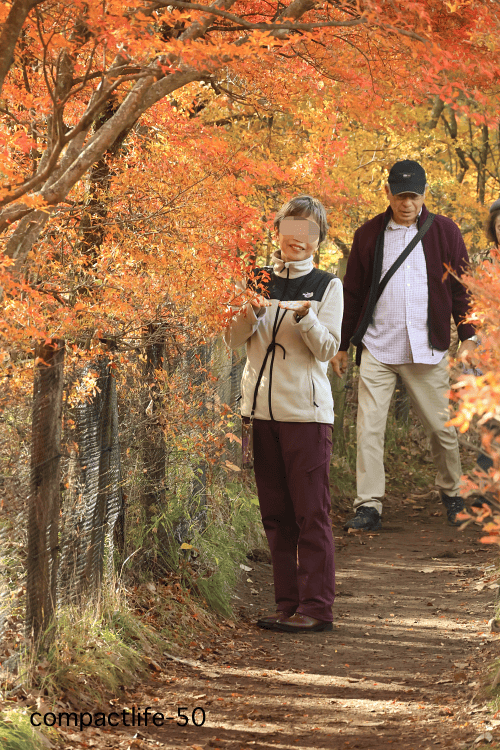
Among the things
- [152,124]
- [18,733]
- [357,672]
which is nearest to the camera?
[18,733]

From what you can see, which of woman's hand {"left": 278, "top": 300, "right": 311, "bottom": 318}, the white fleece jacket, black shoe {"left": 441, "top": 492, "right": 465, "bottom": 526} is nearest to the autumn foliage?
the white fleece jacket

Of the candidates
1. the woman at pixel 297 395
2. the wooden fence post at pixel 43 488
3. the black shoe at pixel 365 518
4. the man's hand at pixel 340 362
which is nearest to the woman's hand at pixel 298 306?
the woman at pixel 297 395

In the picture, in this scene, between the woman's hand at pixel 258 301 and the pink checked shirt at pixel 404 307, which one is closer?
the woman's hand at pixel 258 301

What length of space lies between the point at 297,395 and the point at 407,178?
8.12 feet

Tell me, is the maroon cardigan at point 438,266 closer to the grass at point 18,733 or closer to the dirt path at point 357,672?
the dirt path at point 357,672

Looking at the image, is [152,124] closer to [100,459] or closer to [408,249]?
[408,249]

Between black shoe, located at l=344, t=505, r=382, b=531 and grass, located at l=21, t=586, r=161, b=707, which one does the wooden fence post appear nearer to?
grass, located at l=21, t=586, r=161, b=707

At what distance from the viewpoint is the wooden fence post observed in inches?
131

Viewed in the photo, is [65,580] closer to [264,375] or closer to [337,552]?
[264,375]

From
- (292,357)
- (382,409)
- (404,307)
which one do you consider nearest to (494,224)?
(404,307)

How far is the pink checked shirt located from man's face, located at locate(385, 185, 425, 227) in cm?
7

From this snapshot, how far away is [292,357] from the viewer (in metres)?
4.17

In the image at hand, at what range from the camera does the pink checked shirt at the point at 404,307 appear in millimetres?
6113

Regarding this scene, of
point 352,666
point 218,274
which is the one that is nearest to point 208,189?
point 218,274
